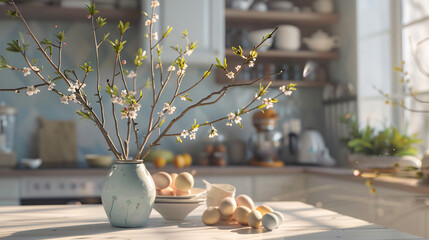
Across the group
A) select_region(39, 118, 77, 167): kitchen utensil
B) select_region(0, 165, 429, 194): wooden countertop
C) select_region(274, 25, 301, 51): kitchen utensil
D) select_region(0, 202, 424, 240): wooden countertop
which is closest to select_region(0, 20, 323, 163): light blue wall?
select_region(39, 118, 77, 167): kitchen utensil

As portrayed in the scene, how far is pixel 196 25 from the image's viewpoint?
330 centimetres

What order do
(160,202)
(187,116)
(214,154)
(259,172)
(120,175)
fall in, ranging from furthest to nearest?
(187,116), (214,154), (259,172), (160,202), (120,175)

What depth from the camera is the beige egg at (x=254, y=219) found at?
51.6 inches

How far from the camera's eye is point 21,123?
137 inches

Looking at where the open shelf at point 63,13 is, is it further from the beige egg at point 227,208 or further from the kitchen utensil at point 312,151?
the beige egg at point 227,208

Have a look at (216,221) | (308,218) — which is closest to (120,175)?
(216,221)

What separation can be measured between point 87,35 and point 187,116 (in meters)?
0.95

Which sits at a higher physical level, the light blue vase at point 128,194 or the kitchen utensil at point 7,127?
the kitchen utensil at point 7,127

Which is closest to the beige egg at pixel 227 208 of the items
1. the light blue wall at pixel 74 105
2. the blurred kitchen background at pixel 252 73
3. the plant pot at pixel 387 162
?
the plant pot at pixel 387 162

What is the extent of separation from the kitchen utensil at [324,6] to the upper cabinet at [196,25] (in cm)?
81

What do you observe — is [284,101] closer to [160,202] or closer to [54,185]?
[54,185]

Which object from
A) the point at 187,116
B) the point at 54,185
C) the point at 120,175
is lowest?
the point at 54,185

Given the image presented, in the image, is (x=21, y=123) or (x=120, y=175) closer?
(x=120, y=175)

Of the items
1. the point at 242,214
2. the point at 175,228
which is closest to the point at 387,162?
the point at 242,214
